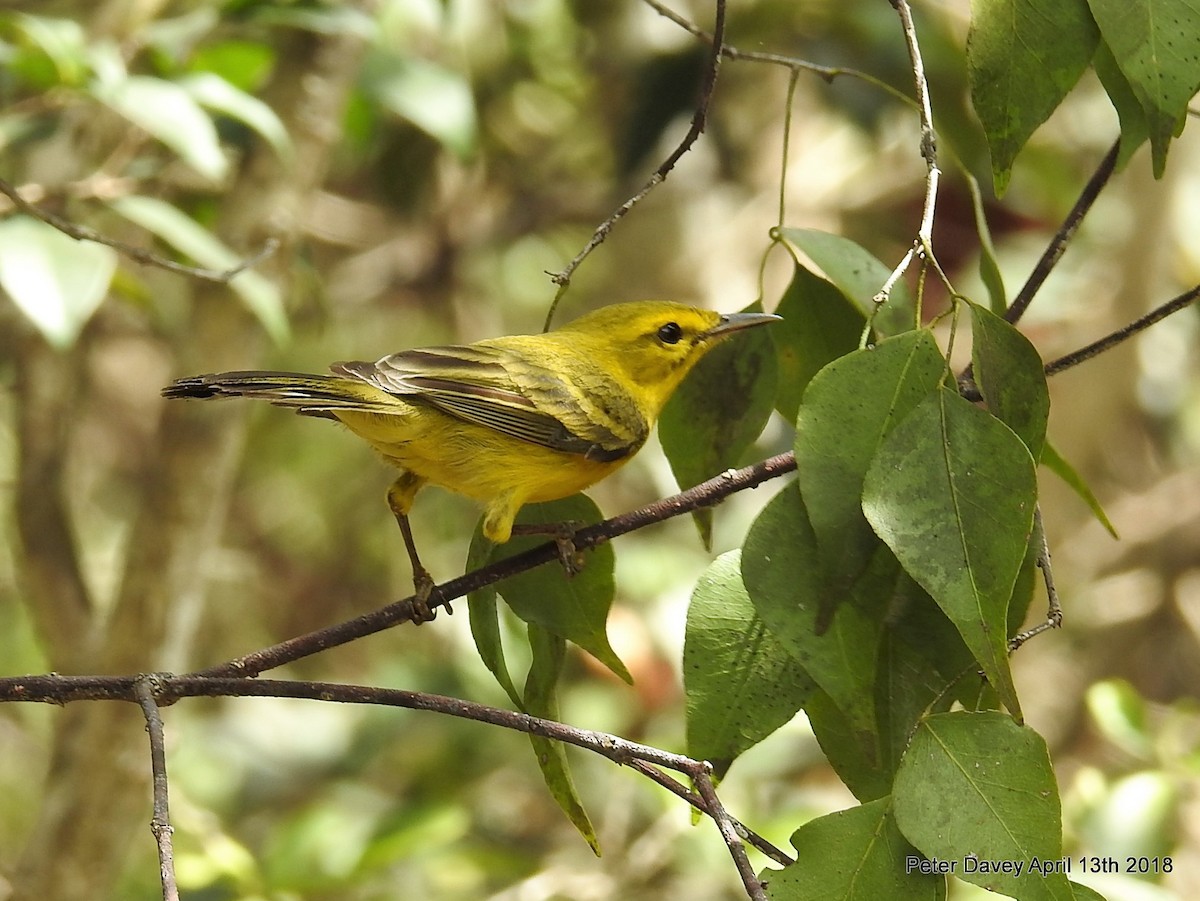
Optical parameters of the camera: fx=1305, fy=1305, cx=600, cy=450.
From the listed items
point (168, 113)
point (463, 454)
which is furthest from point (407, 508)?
point (168, 113)

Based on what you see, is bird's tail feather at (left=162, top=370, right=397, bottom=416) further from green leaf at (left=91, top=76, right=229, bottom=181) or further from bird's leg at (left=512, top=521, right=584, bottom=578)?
green leaf at (left=91, top=76, right=229, bottom=181)

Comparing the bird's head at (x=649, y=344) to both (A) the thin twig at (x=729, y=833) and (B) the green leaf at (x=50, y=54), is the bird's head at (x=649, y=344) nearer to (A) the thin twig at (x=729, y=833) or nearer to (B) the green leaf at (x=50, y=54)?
(B) the green leaf at (x=50, y=54)

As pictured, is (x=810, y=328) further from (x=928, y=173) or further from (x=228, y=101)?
(x=228, y=101)

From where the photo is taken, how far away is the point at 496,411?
2852mm

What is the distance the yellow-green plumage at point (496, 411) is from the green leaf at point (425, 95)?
2.51 ft

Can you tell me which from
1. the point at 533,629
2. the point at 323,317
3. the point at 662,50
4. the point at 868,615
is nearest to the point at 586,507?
the point at 533,629

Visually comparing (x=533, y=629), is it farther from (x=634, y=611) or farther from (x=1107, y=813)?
(x=634, y=611)

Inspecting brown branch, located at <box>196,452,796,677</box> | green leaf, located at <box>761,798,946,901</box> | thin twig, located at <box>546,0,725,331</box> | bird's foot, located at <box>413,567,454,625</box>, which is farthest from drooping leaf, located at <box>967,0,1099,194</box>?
bird's foot, located at <box>413,567,454,625</box>

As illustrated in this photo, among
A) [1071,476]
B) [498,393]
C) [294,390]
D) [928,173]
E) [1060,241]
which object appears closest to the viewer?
[928,173]

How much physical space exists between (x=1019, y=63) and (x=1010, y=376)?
429 millimetres

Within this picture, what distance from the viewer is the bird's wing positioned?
9.15ft

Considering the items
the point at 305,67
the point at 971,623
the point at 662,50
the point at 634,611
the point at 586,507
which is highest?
the point at 662,50

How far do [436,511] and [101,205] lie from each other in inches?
119

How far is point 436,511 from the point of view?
6.25 meters
